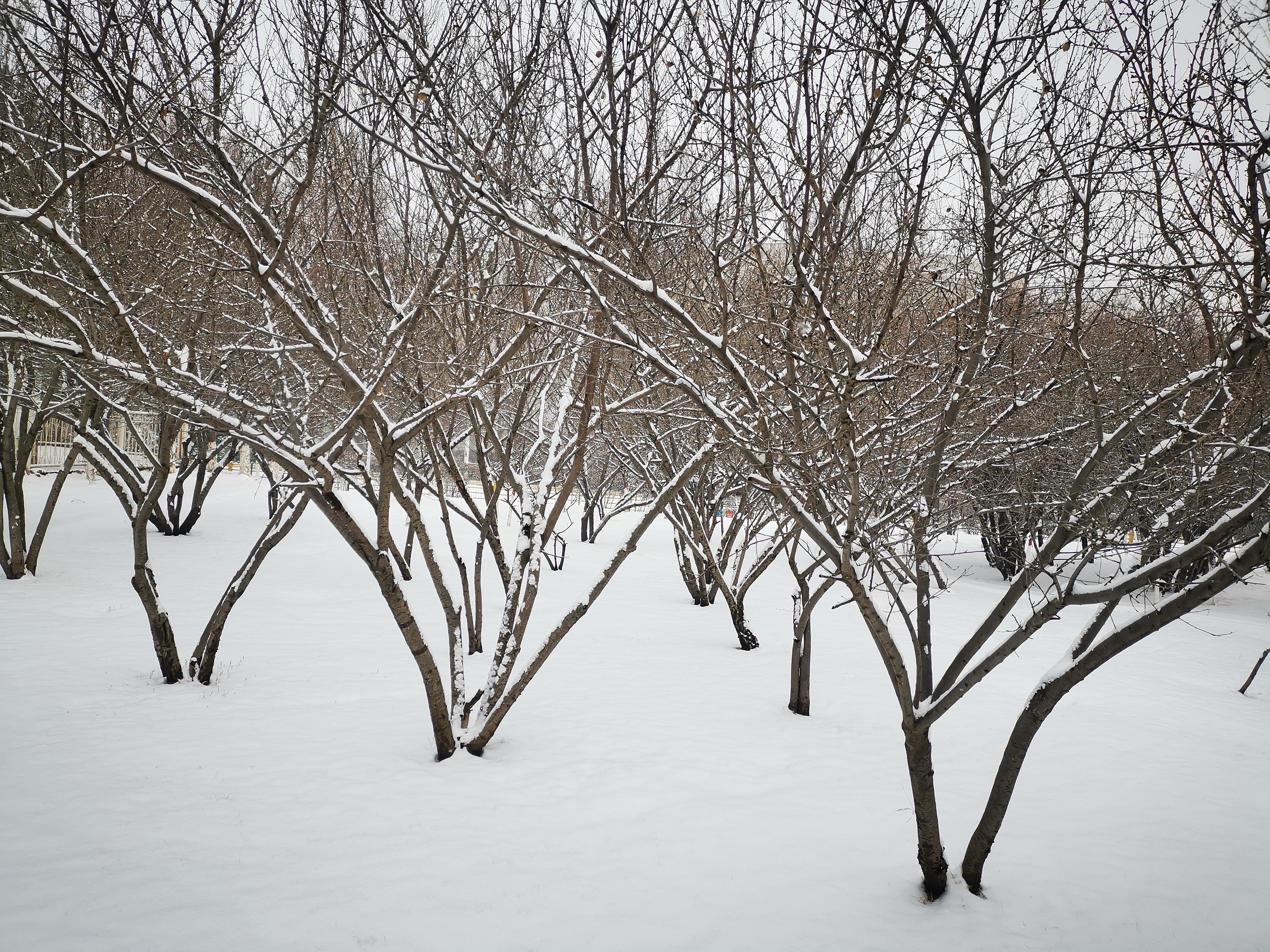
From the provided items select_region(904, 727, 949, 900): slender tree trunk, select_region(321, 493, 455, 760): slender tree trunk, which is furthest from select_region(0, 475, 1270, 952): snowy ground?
select_region(321, 493, 455, 760): slender tree trunk

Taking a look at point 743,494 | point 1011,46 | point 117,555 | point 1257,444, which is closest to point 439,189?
point 1011,46

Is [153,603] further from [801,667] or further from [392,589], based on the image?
[801,667]

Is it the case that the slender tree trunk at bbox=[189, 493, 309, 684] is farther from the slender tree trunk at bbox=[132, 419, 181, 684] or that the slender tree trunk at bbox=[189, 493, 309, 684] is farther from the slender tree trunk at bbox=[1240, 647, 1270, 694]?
the slender tree trunk at bbox=[1240, 647, 1270, 694]

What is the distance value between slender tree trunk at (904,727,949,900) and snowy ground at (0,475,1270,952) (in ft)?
0.43

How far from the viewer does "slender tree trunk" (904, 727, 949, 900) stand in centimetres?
361

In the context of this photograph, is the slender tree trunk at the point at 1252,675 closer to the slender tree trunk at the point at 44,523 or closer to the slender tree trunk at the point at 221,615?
the slender tree trunk at the point at 221,615

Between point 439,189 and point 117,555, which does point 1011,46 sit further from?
point 117,555

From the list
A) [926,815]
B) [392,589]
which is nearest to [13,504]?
[392,589]

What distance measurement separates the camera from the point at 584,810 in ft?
15.2

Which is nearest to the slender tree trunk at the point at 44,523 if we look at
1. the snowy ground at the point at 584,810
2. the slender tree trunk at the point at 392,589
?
the snowy ground at the point at 584,810

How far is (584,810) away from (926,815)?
199cm

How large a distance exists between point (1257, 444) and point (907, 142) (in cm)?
226

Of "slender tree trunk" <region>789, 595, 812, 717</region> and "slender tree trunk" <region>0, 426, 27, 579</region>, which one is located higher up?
"slender tree trunk" <region>0, 426, 27, 579</region>

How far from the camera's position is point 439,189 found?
6129 millimetres
